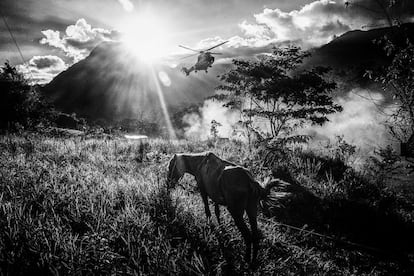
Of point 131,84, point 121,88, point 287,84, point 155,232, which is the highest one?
point 131,84

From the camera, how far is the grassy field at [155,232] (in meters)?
1.95

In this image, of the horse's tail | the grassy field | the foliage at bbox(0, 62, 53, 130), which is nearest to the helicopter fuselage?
the grassy field

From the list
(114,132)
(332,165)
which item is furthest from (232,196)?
(114,132)

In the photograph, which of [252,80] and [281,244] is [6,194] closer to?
[281,244]

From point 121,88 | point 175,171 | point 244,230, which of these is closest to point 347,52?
point 121,88

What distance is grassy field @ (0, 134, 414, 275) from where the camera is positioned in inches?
76.9

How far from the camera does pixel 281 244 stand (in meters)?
3.14

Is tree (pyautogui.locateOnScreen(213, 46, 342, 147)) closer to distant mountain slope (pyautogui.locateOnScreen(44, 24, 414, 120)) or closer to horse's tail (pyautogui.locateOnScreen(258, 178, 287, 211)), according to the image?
horse's tail (pyautogui.locateOnScreen(258, 178, 287, 211))

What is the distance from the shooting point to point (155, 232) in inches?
103

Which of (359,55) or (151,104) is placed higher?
(359,55)

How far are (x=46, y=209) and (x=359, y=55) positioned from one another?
401ft

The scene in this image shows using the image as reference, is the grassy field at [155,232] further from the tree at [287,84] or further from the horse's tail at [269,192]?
the tree at [287,84]

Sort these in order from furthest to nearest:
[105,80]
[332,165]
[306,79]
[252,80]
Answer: [105,80] < [252,80] < [306,79] < [332,165]

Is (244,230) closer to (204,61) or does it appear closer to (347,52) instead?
(204,61)
